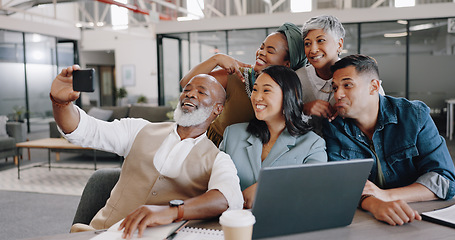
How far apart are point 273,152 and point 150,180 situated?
594mm

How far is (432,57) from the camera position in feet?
28.3

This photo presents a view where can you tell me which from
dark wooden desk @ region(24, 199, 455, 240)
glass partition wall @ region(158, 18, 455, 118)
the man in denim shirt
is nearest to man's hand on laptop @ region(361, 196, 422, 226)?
dark wooden desk @ region(24, 199, 455, 240)

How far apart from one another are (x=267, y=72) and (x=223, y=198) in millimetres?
719

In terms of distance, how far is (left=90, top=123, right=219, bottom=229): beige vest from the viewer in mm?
1709

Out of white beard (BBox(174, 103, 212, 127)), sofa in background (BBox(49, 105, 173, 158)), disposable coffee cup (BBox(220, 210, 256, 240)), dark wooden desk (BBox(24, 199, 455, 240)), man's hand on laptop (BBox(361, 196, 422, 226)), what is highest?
white beard (BBox(174, 103, 212, 127))

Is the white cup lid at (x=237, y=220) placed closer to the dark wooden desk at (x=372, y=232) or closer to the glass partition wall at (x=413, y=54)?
the dark wooden desk at (x=372, y=232)

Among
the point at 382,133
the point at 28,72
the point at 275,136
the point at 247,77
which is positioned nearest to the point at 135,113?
the point at 28,72

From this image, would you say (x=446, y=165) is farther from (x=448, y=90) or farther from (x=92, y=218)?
(x=448, y=90)

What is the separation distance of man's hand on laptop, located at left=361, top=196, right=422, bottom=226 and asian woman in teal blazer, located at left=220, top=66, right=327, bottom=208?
40cm

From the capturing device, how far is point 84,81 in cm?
147

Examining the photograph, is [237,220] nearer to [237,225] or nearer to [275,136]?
[237,225]

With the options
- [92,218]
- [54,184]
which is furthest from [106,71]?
A: [92,218]

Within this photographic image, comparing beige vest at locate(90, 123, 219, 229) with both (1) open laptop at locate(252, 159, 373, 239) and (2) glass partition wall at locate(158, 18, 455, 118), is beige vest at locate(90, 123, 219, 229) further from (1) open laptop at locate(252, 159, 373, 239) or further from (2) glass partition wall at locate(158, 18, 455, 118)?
(2) glass partition wall at locate(158, 18, 455, 118)

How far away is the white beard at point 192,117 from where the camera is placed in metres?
1.88
